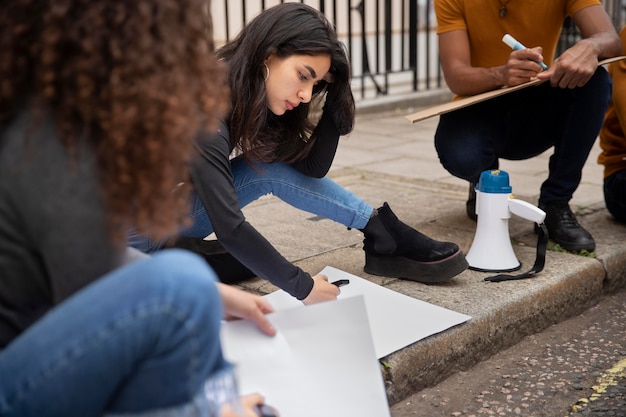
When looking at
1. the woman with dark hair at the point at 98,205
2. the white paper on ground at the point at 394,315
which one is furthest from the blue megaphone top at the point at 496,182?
the woman with dark hair at the point at 98,205

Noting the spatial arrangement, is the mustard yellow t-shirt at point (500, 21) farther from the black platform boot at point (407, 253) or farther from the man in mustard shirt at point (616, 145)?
the black platform boot at point (407, 253)

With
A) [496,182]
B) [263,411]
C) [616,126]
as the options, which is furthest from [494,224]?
[263,411]

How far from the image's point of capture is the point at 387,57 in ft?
21.3

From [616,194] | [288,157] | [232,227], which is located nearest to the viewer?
[232,227]

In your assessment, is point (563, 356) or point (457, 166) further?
point (457, 166)

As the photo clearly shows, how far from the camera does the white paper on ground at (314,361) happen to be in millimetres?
1534

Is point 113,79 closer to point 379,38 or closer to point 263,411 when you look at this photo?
point 263,411

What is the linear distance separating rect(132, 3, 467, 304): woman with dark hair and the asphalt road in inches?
13.3

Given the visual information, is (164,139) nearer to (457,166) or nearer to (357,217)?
(357,217)

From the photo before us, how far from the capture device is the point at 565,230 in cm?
276

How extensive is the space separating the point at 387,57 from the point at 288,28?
4.45 m

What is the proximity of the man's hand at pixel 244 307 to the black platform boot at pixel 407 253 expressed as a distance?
0.96 meters

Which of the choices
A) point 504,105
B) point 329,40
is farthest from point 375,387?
point 504,105

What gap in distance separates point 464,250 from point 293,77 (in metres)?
0.96
